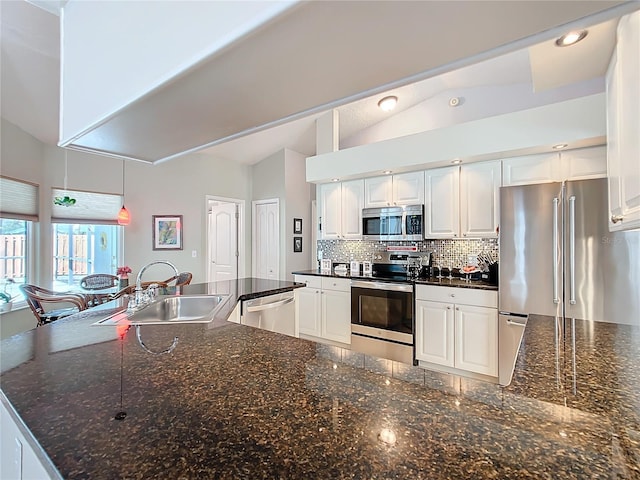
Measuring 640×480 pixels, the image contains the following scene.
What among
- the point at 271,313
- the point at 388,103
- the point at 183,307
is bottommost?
the point at 271,313

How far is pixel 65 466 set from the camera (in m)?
0.53

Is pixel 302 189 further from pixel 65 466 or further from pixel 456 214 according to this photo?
pixel 65 466

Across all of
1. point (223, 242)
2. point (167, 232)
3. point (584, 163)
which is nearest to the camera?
point (584, 163)

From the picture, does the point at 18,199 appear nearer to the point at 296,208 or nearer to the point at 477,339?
the point at 296,208

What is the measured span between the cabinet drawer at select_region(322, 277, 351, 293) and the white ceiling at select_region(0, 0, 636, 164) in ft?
6.24

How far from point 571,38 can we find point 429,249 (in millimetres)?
2475

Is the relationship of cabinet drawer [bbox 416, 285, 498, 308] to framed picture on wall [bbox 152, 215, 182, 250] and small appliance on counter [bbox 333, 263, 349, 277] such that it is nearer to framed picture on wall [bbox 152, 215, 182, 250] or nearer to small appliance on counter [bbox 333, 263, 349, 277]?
small appliance on counter [bbox 333, 263, 349, 277]

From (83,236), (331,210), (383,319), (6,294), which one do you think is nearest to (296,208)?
(331,210)

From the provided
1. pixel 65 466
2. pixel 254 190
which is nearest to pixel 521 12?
pixel 65 466

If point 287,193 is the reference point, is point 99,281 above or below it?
below

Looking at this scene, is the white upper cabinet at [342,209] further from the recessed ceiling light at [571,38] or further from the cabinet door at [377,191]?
the recessed ceiling light at [571,38]

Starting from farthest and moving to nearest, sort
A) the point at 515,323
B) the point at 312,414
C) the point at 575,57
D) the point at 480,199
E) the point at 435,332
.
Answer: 1. the point at 480,199
2. the point at 435,332
3. the point at 515,323
4. the point at 575,57
5. the point at 312,414

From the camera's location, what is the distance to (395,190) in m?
3.81

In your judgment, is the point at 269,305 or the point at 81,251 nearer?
the point at 269,305
